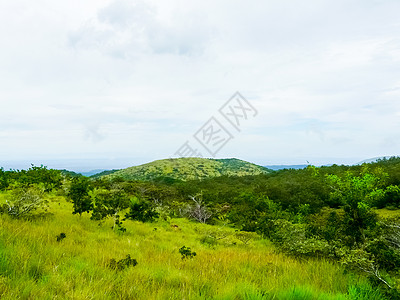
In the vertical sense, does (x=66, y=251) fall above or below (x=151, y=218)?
above

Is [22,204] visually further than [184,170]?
No

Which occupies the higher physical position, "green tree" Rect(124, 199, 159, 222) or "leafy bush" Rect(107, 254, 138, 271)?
"leafy bush" Rect(107, 254, 138, 271)

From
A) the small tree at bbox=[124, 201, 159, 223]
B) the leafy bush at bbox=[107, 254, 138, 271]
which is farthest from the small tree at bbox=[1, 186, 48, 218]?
the small tree at bbox=[124, 201, 159, 223]

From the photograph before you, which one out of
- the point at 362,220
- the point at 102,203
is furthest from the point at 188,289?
the point at 102,203

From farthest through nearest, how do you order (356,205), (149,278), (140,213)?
(140,213), (356,205), (149,278)

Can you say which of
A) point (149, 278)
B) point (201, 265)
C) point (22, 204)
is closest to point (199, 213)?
point (22, 204)

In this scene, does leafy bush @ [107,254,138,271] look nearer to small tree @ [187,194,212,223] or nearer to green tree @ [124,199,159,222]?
green tree @ [124,199,159,222]

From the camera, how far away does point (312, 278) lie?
451 centimetres

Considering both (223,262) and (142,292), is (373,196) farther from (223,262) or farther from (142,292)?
(142,292)

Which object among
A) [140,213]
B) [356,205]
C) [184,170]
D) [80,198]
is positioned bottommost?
[140,213]

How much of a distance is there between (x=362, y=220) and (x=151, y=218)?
1047cm

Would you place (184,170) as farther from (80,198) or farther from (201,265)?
(201,265)

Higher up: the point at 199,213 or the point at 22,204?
the point at 22,204

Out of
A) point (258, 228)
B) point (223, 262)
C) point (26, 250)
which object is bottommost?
point (258, 228)
